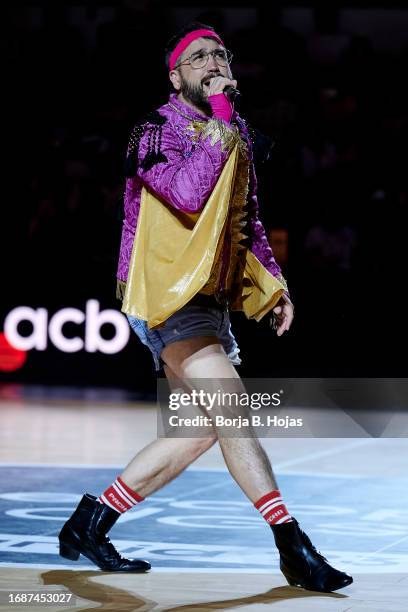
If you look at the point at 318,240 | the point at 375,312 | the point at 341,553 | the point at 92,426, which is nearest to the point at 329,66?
the point at 318,240

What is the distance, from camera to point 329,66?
14758 millimetres

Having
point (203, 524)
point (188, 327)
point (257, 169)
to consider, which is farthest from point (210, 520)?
point (257, 169)

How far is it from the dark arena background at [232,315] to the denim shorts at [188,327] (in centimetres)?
60

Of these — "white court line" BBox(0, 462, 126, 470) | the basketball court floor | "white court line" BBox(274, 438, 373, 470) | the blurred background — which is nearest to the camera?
the basketball court floor

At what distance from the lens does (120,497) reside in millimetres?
4875

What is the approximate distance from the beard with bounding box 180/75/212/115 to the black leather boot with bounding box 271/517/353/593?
151 centimetres

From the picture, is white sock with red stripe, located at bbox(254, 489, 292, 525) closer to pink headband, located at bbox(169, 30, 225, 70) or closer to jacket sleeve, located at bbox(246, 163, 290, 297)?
jacket sleeve, located at bbox(246, 163, 290, 297)

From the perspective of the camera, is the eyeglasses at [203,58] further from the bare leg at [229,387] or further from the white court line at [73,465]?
the white court line at [73,465]

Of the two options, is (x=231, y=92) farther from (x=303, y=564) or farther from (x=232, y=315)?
(x=232, y=315)

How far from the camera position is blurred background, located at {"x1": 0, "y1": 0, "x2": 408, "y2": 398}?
11.4 m

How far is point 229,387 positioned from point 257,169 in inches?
340

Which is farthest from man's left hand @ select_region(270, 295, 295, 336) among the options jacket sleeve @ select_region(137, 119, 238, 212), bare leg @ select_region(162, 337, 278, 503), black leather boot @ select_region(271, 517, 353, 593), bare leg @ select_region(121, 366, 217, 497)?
black leather boot @ select_region(271, 517, 353, 593)

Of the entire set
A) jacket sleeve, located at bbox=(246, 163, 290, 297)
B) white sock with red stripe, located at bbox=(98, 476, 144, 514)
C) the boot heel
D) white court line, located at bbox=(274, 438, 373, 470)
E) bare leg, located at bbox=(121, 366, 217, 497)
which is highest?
white court line, located at bbox=(274, 438, 373, 470)

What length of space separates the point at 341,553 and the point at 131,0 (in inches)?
417
